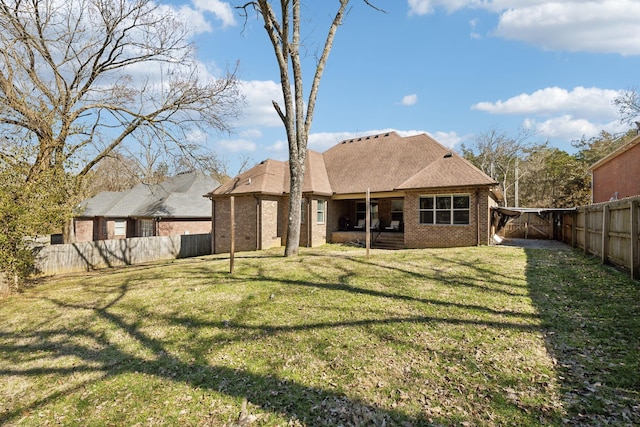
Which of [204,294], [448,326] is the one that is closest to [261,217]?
Result: [204,294]

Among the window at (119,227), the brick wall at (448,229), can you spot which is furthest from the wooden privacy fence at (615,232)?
the window at (119,227)

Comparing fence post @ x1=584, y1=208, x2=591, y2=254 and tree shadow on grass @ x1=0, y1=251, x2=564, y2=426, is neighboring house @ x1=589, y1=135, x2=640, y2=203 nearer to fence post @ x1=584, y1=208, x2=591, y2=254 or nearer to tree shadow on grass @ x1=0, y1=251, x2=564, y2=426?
fence post @ x1=584, y1=208, x2=591, y2=254

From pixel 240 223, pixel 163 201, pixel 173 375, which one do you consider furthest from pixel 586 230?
pixel 163 201

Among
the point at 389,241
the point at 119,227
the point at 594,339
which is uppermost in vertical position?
the point at 119,227

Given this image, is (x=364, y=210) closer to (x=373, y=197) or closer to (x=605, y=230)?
(x=373, y=197)

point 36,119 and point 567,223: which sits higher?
point 36,119

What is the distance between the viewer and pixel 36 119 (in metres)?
10.7

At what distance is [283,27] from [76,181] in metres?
9.66

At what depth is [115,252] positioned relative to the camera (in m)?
18.2

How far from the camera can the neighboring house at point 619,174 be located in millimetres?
12820

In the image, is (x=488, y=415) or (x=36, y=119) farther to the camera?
(x=36, y=119)

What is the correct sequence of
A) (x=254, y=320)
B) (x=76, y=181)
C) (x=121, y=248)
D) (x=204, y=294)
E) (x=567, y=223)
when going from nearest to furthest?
(x=254, y=320)
(x=204, y=294)
(x=76, y=181)
(x=567, y=223)
(x=121, y=248)

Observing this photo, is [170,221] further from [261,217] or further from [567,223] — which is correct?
[567,223]

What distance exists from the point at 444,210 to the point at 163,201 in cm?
1976
